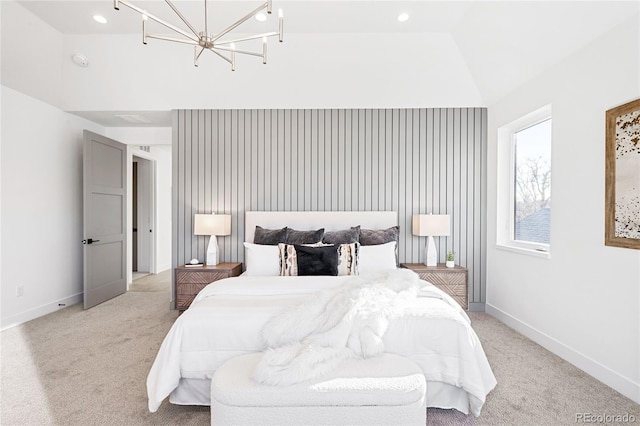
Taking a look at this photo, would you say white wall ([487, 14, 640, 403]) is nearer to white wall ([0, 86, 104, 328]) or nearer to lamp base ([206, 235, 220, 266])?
lamp base ([206, 235, 220, 266])

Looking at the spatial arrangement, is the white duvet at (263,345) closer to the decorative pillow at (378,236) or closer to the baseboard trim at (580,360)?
the baseboard trim at (580,360)

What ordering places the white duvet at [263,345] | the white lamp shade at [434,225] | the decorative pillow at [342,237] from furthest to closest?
the white lamp shade at [434,225], the decorative pillow at [342,237], the white duvet at [263,345]

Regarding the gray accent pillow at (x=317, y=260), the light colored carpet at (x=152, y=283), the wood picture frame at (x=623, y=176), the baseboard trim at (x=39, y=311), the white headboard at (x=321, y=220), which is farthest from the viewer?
the light colored carpet at (x=152, y=283)

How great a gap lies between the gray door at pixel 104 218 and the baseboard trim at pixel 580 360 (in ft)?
15.6

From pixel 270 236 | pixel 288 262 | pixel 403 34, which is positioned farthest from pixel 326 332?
pixel 403 34

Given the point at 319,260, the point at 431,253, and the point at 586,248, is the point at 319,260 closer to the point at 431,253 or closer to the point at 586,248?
the point at 431,253

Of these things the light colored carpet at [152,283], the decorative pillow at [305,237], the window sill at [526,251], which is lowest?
the light colored carpet at [152,283]

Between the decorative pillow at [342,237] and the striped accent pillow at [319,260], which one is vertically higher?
the decorative pillow at [342,237]

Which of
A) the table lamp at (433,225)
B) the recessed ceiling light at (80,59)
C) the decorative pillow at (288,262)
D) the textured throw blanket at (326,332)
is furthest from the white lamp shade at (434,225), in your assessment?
the recessed ceiling light at (80,59)

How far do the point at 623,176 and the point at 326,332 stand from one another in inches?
86.1

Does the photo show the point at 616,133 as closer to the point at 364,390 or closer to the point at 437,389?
the point at 437,389

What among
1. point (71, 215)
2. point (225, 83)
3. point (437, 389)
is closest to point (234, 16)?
point (225, 83)

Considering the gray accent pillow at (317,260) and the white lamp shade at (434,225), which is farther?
the white lamp shade at (434,225)

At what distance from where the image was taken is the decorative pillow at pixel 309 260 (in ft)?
10.0
